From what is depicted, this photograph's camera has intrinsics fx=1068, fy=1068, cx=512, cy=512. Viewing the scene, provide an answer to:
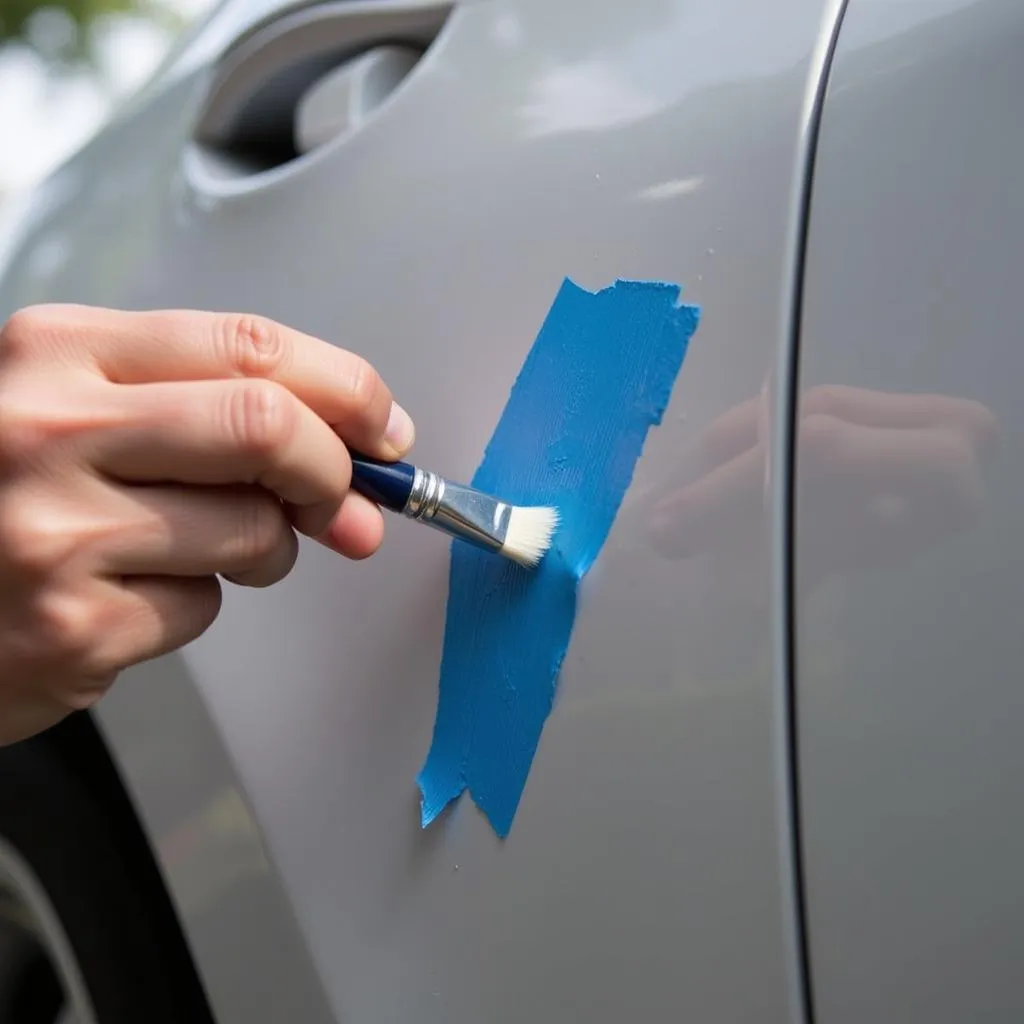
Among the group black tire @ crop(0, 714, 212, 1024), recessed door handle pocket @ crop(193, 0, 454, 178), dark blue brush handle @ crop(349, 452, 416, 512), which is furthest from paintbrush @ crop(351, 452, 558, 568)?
black tire @ crop(0, 714, 212, 1024)

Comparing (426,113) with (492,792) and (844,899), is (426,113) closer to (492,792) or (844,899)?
(492,792)

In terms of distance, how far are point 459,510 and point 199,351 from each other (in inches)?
8.0

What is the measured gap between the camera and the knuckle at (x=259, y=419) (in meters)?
0.63

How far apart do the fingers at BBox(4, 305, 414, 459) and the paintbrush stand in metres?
0.05

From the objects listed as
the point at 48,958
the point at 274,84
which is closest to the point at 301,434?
the point at 274,84

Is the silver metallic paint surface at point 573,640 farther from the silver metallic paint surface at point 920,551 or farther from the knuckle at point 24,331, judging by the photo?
the knuckle at point 24,331

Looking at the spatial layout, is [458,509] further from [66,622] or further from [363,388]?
[66,622]

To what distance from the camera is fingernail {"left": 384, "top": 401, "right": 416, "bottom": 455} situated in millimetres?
731

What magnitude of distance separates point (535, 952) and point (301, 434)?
15.2 inches

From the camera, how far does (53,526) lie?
25.2 inches

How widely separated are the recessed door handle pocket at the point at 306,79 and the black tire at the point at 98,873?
0.63 meters

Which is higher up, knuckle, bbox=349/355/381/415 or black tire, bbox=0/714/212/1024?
knuckle, bbox=349/355/381/415

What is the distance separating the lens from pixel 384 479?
72 cm

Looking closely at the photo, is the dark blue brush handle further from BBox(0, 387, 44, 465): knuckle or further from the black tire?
the black tire
